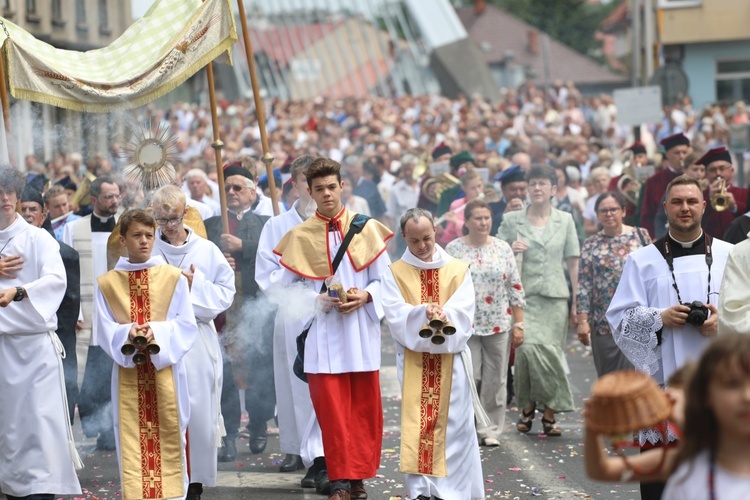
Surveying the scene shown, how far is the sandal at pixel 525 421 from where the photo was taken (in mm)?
10078

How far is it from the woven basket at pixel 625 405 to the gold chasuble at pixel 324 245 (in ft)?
14.0

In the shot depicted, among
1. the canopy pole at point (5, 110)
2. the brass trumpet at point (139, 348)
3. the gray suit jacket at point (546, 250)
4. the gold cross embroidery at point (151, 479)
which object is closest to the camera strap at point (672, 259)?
the brass trumpet at point (139, 348)

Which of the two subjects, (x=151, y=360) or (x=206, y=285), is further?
(x=206, y=285)

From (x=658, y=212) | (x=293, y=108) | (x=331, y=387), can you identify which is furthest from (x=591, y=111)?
(x=331, y=387)

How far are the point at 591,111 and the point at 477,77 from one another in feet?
49.2

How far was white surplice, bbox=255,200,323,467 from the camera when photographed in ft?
27.0

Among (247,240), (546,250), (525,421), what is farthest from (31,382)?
(546,250)

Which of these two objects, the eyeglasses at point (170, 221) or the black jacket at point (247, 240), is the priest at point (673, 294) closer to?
the eyeglasses at point (170, 221)

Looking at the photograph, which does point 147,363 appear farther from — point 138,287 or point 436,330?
point 436,330

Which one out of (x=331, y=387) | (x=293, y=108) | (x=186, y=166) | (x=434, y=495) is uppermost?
(x=293, y=108)

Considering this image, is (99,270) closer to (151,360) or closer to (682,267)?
(151,360)

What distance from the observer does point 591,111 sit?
2917cm

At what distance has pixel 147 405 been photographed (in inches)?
289

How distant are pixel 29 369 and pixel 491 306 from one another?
3576 mm
